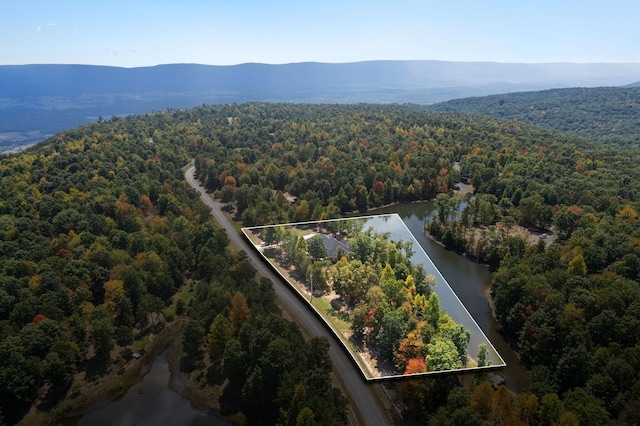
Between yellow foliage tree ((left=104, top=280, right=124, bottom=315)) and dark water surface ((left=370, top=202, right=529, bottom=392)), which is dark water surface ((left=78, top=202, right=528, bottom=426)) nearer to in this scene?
dark water surface ((left=370, top=202, right=529, bottom=392))

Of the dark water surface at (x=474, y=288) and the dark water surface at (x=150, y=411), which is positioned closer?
the dark water surface at (x=150, y=411)

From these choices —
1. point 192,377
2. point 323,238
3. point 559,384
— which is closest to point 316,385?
point 323,238

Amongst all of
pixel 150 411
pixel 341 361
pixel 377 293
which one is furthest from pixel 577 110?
Result: pixel 150 411

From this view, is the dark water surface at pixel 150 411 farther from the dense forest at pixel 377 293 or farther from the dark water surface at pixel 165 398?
the dense forest at pixel 377 293

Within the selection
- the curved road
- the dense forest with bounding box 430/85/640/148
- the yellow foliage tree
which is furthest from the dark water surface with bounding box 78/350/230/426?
the dense forest with bounding box 430/85/640/148

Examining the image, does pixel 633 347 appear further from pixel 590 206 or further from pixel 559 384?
pixel 590 206

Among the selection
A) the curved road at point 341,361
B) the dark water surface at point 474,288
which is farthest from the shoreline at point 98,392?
the dark water surface at point 474,288
